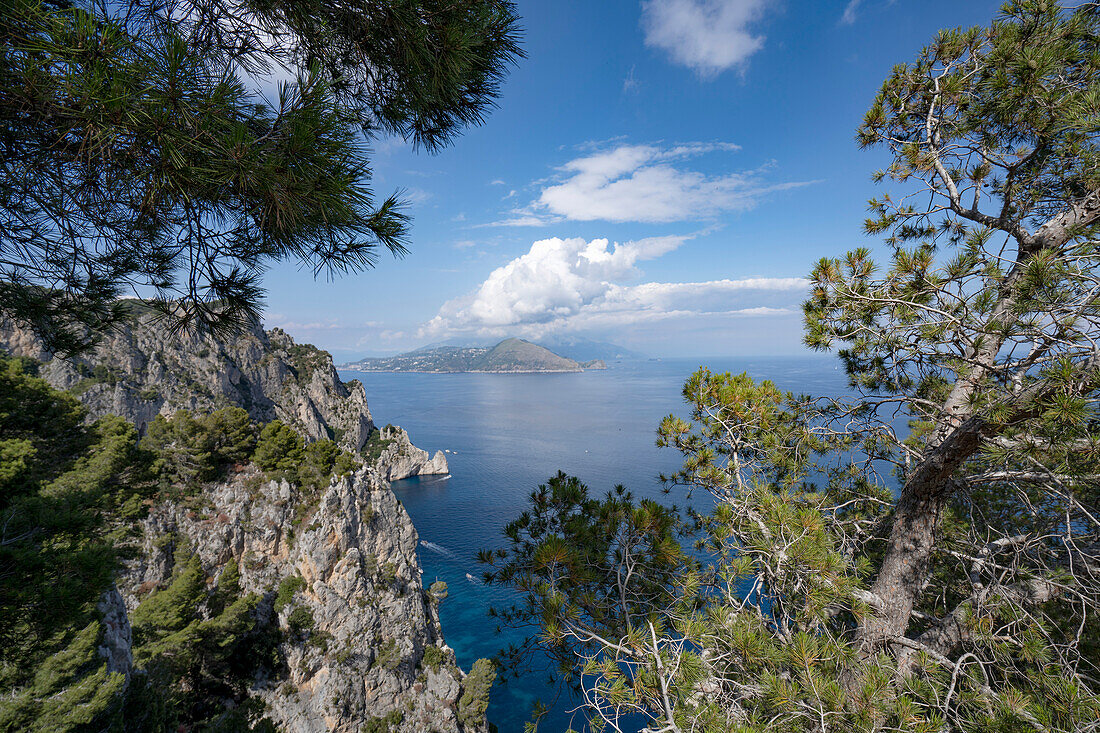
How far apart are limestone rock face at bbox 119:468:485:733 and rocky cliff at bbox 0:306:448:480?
10144mm

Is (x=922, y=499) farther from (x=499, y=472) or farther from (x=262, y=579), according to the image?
(x=499, y=472)

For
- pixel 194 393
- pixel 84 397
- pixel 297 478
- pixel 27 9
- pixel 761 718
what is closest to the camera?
pixel 27 9

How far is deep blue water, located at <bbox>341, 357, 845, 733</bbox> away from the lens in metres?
27.9

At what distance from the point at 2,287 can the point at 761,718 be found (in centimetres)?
652

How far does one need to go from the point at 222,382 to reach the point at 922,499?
61.4 m

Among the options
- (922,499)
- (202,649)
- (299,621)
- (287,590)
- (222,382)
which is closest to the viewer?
(922,499)

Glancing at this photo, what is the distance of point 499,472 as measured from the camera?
52812 mm

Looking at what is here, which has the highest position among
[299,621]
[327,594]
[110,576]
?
[110,576]

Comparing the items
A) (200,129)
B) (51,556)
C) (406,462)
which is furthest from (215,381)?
(200,129)

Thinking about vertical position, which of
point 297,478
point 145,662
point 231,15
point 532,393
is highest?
point 231,15

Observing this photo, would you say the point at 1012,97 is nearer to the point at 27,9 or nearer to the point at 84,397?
the point at 27,9

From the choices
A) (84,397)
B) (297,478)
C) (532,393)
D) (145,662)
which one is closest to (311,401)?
(84,397)

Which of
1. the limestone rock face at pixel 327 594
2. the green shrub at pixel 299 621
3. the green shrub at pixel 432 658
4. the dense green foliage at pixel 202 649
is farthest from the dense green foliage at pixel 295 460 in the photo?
the green shrub at pixel 432 658

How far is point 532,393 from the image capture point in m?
135
